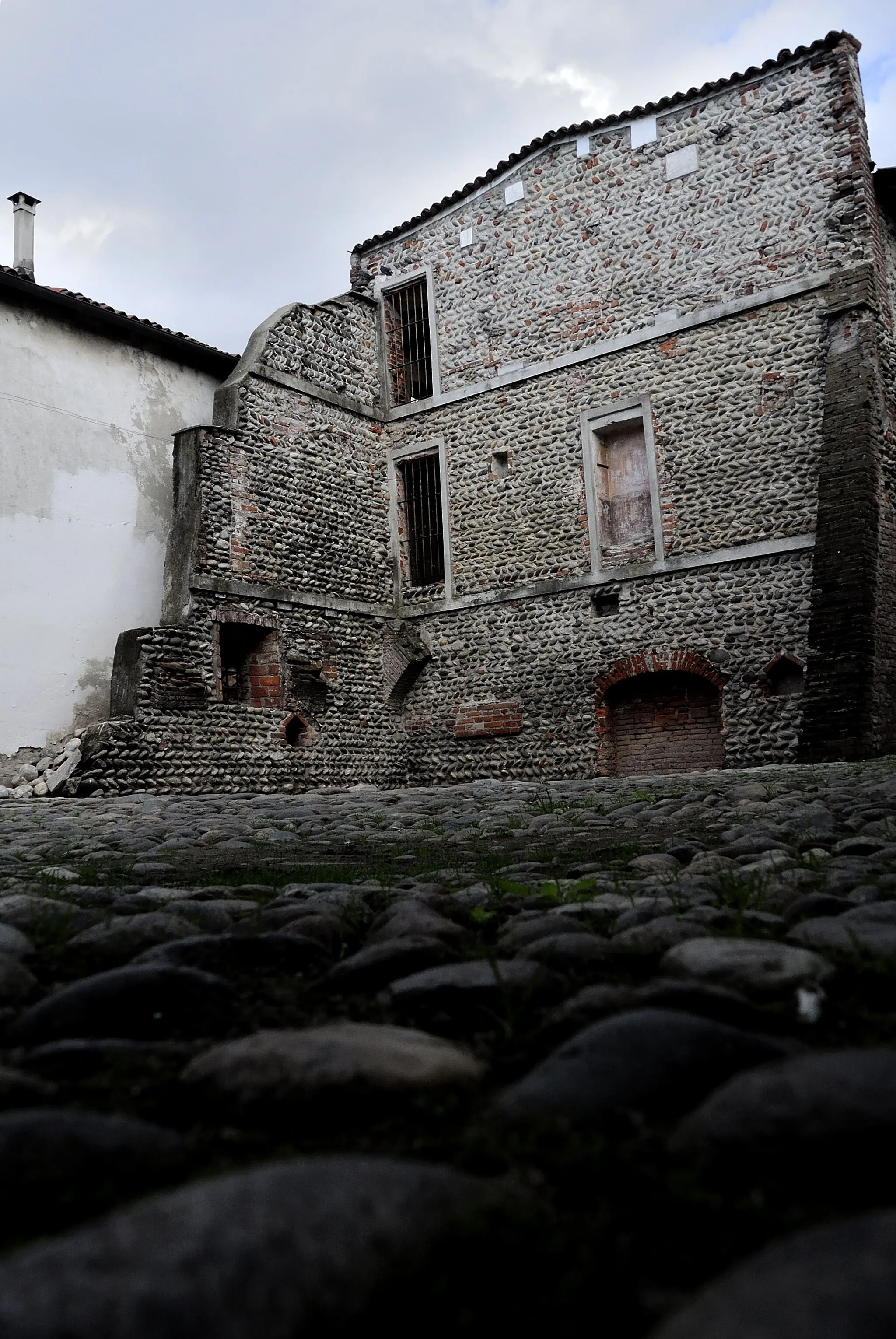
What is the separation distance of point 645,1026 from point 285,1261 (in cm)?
55

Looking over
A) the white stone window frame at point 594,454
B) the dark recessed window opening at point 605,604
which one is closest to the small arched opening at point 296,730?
the dark recessed window opening at point 605,604

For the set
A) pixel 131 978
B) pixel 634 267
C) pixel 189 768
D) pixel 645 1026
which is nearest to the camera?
pixel 645 1026

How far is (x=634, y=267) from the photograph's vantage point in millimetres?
12883

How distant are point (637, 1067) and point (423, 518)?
14100mm

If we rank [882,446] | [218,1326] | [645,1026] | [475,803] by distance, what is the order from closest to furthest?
[218,1326]
[645,1026]
[475,803]
[882,446]

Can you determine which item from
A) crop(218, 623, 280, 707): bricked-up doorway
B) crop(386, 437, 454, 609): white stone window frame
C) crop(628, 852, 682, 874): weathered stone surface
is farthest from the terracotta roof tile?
crop(628, 852, 682, 874): weathered stone surface

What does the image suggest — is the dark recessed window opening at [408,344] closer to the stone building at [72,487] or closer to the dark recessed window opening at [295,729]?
the stone building at [72,487]

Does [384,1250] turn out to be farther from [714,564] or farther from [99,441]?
[99,441]

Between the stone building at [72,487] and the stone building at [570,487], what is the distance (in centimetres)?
61

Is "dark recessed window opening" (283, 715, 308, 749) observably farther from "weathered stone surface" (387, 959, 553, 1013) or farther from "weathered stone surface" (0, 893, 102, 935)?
"weathered stone surface" (387, 959, 553, 1013)

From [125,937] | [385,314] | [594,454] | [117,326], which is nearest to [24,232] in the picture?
[117,326]

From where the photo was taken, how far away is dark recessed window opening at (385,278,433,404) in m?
15.1

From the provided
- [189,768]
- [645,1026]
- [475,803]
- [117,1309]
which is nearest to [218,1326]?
[117,1309]

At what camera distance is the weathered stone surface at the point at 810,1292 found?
0.62 m
